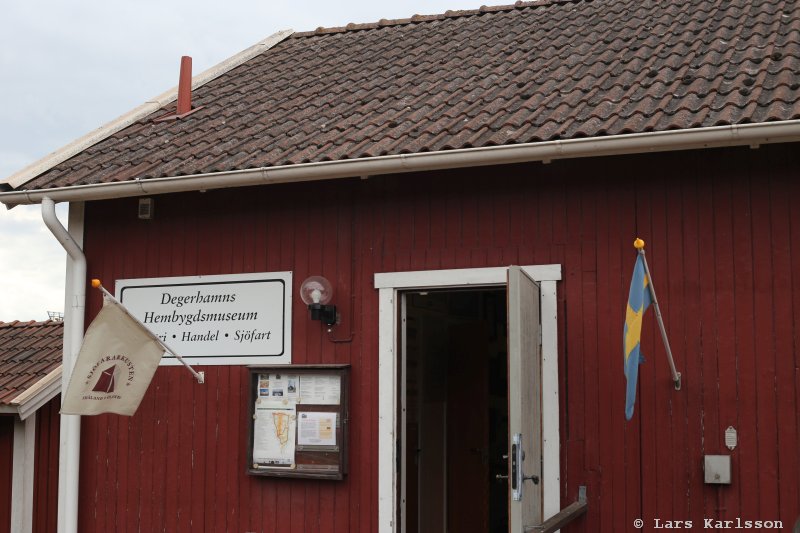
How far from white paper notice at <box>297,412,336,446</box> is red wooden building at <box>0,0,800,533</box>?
7.7 inches

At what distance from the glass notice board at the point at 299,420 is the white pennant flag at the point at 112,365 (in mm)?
790

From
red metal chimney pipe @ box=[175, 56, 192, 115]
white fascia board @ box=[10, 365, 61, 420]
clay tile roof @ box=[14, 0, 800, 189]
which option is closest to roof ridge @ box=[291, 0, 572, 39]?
clay tile roof @ box=[14, 0, 800, 189]

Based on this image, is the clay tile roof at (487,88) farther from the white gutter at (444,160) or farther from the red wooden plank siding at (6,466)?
the red wooden plank siding at (6,466)

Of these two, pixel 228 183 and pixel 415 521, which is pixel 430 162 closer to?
pixel 228 183

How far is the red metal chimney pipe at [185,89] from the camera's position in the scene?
9.90 metres

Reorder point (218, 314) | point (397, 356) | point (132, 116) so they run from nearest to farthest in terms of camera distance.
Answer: point (397, 356) < point (218, 314) < point (132, 116)

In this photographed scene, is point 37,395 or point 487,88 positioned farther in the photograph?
point 37,395

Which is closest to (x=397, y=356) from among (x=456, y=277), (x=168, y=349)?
(x=456, y=277)

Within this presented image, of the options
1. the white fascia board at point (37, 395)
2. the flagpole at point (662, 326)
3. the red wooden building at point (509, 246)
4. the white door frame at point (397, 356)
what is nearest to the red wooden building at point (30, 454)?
the white fascia board at point (37, 395)

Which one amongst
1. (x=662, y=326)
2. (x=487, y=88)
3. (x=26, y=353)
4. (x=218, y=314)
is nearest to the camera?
(x=662, y=326)

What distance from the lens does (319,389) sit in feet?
26.1

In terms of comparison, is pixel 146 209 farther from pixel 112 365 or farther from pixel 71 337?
pixel 112 365

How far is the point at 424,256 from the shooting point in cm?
779

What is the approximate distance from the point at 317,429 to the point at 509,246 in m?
1.92
